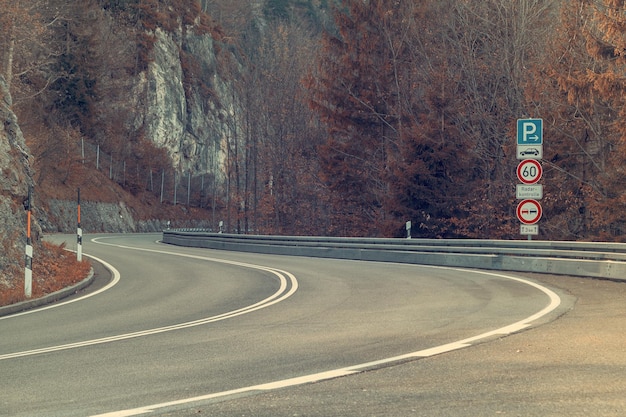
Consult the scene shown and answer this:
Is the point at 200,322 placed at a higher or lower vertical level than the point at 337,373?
lower

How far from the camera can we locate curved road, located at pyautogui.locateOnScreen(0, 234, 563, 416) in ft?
22.6

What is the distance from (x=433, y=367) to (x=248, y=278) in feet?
42.7

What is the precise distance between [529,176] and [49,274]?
12107 millimetres

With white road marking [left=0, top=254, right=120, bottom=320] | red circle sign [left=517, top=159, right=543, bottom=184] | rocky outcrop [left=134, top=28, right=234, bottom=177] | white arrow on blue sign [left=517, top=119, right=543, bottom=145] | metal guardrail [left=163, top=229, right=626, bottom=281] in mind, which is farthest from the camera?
rocky outcrop [left=134, top=28, right=234, bottom=177]

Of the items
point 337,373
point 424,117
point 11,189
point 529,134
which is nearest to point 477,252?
point 529,134

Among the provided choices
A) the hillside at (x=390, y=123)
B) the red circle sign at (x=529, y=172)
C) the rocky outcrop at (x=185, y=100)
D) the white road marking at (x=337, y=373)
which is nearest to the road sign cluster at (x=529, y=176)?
the red circle sign at (x=529, y=172)

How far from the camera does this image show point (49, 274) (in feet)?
64.4

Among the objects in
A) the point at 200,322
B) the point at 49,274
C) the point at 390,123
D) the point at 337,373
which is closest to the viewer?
the point at 337,373

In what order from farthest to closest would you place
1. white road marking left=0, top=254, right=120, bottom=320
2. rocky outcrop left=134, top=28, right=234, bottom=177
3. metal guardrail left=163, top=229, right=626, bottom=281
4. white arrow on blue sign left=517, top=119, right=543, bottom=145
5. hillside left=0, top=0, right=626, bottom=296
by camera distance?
rocky outcrop left=134, top=28, right=234, bottom=177 → hillside left=0, top=0, right=626, bottom=296 → white arrow on blue sign left=517, top=119, right=543, bottom=145 → metal guardrail left=163, top=229, right=626, bottom=281 → white road marking left=0, top=254, right=120, bottom=320

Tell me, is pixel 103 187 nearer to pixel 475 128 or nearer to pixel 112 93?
pixel 112 93

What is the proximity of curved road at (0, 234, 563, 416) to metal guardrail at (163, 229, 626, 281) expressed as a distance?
5.27 feet

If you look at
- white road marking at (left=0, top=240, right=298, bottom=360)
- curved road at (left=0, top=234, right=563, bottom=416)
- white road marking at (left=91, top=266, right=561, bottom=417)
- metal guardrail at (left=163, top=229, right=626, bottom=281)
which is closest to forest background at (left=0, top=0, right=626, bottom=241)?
metal guardrail at (left=163, top=229, right=626, bottom=281)

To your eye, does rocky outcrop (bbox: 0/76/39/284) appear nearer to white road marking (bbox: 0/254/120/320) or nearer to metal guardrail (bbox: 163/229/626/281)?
white road marking (bbox: 0/254/120/320)

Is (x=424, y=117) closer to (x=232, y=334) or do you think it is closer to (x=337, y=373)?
(x=232, y=334)
